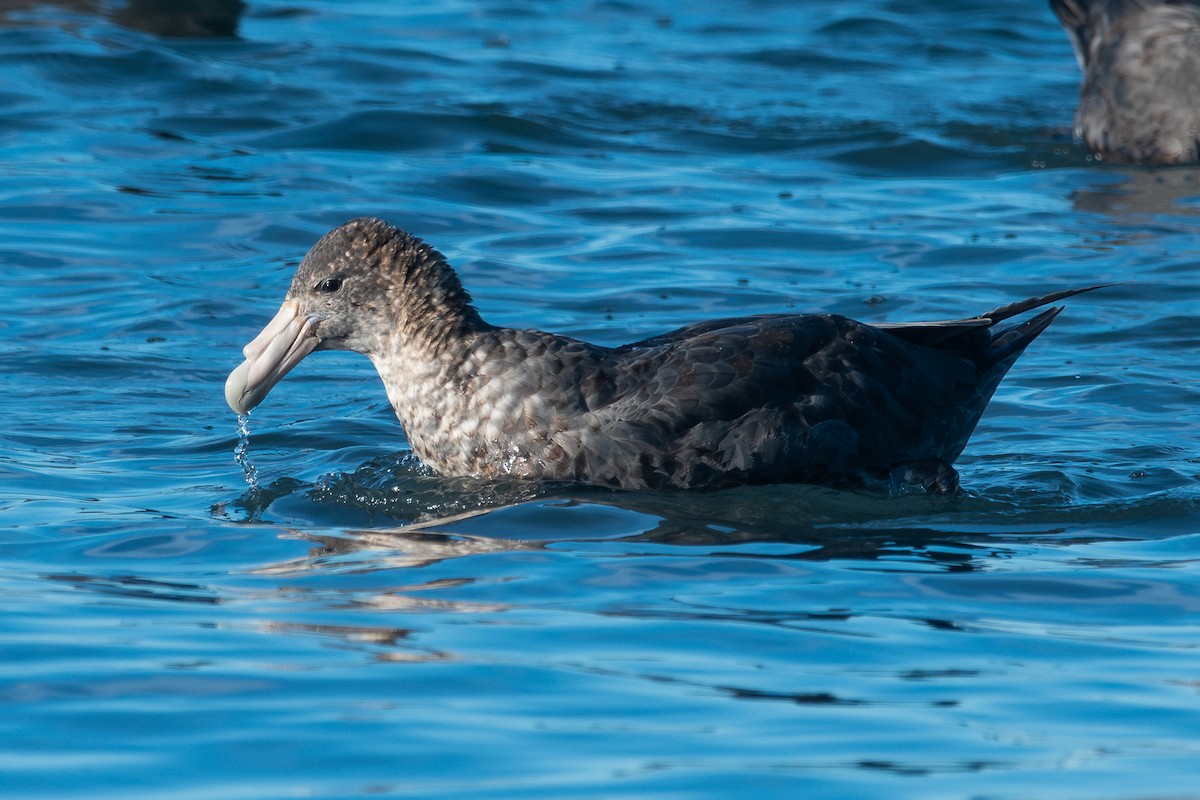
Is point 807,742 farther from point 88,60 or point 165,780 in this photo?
point 88,60

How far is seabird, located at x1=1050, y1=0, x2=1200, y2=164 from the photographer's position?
542 inches

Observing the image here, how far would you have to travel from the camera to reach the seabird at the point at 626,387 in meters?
7.33

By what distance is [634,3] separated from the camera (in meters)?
20.8

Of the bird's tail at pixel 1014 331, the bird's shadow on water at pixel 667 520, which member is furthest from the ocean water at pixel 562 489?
the bird's tail at pixel 1014 331

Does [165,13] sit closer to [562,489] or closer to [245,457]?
[245,457]

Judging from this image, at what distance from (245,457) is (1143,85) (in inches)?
312

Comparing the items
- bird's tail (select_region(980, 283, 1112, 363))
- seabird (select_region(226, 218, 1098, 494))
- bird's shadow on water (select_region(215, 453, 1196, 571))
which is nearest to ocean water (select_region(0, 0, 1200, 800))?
bird's shadow on water (select_region(215, 453, 1196, 571))

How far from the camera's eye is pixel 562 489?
24.3ft

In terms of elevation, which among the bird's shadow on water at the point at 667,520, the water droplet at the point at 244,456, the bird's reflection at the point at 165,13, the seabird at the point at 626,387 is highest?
the bird's reflection at the point at 165,13

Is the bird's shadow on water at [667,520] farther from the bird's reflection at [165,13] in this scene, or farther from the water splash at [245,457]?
the bird's reflection at [165,13]

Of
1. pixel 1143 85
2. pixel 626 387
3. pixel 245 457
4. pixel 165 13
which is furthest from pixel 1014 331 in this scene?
pixel 165 13

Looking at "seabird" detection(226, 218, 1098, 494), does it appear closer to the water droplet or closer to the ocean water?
the ocean water

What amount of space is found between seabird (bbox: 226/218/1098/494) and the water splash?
27 cm

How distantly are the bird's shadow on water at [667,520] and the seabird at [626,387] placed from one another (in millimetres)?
93
